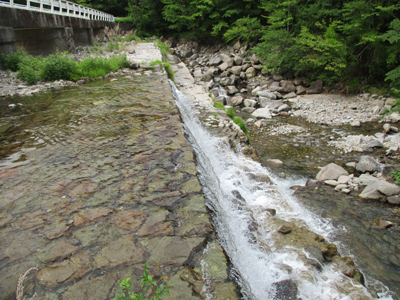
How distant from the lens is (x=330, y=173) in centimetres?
579

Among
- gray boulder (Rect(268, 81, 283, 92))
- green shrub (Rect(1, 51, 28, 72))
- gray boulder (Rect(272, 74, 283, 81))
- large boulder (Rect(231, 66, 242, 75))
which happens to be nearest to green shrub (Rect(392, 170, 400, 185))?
gray boulder (Rect(268, 81, 283, 92))

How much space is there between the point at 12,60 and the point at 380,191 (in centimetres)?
1118

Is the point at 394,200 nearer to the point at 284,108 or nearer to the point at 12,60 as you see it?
the point at 284,108

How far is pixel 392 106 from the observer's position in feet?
29.2

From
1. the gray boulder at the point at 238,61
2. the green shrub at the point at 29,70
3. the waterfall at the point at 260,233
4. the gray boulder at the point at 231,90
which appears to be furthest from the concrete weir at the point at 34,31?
the gray boulder at the point at 238,61

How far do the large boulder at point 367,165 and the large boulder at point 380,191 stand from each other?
2.72 feet

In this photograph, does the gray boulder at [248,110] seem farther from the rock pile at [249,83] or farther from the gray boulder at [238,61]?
the gray boulder at [238,61]

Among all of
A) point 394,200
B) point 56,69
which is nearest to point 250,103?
point 394,200

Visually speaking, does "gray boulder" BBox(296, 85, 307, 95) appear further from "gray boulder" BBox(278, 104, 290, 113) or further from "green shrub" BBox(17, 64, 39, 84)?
"green shrub" BBox(17, 64, 39, 84)

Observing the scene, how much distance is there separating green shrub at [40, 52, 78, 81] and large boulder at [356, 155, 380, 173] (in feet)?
29.5

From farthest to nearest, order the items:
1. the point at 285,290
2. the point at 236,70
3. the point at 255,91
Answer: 1. the point at 236,70
2. the point at 255,91
3. the point at 285,290

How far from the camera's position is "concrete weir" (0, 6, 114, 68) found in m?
8.56

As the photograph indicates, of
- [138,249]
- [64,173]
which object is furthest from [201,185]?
[64,173]

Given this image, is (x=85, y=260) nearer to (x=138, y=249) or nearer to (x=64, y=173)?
(x=138, y=249)
